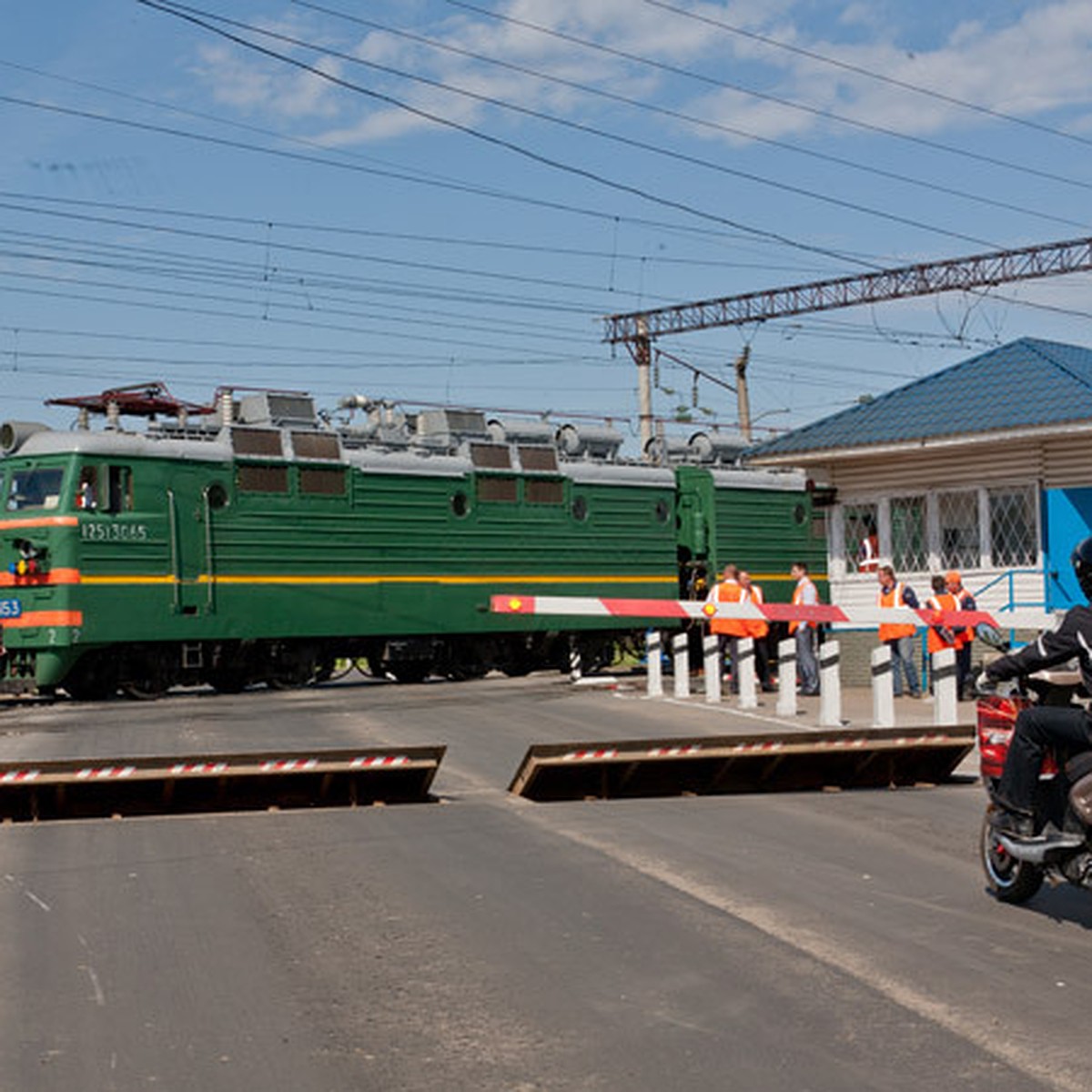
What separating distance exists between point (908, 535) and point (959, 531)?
118cm

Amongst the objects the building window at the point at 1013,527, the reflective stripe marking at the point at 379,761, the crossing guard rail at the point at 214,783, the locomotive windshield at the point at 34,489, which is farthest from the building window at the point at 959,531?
the reflective stripe marking at the point at 379,761

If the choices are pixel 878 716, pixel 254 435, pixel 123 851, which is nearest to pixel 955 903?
pixel 123 851

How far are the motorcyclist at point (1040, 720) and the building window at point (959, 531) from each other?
18.7 m

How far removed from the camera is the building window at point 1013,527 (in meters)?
26.4

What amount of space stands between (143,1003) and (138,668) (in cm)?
2017

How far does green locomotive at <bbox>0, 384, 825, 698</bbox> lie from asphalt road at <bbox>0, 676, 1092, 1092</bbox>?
13.7 metres

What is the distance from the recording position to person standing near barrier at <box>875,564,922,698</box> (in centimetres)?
2303

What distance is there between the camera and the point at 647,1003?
7.07 m

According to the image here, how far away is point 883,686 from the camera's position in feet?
62.6

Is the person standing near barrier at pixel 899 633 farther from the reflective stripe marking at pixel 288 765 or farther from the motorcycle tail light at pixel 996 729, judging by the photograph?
the motorcycle tail light at pixel 996 729

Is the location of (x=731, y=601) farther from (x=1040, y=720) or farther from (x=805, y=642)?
(x=1040, y=720)

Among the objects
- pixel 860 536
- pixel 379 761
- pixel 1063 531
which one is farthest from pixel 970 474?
pixel 379 761

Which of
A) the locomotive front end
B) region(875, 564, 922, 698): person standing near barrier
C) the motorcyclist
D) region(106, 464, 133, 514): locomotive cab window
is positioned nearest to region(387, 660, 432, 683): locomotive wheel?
region(106, 464, 133, 514): locomotive cab window

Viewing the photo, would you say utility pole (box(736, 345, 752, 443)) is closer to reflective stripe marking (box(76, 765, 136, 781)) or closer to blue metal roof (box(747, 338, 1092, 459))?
blue metal roof (box(747, 338, 1092, 459))
